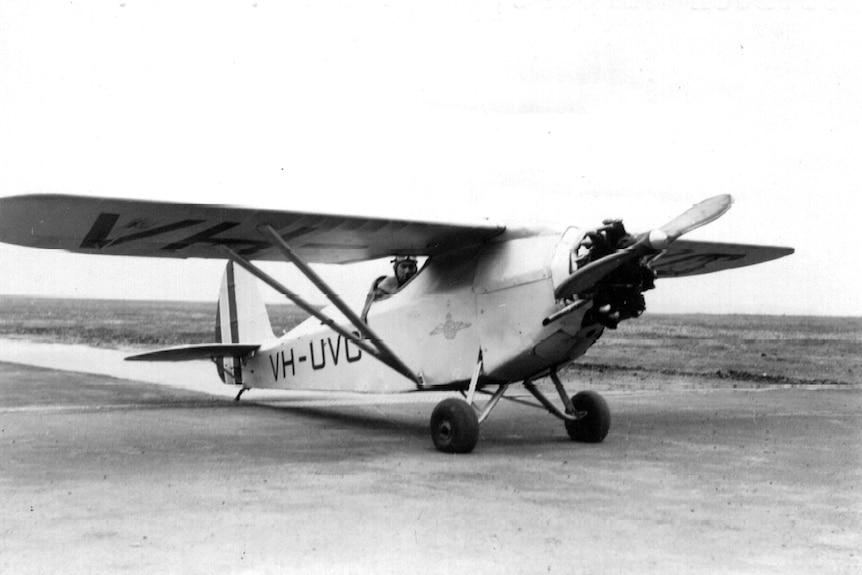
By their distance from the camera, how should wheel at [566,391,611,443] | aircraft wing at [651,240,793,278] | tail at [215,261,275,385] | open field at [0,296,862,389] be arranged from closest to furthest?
wheel at [566,391,611,443] < aircraft wing at [651,240,793,278] < tail at [215,261,275,385] < open field at [0,296,862,389]

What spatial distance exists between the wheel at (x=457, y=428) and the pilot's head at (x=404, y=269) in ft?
6.96

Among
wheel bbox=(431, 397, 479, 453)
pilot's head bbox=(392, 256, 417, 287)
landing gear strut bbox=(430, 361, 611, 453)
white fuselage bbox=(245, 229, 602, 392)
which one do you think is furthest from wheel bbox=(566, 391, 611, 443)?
pilot's head bbox=(392, 256, 417, 287)

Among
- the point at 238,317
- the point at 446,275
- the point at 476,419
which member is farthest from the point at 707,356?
the point at 476,419

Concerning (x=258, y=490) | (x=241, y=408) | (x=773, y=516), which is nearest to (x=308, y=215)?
(x=258, y=490)

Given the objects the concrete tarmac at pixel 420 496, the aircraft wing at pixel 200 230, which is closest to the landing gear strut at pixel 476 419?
the concrete tarmac at pixel 420 496

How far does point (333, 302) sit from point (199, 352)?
4.67 m

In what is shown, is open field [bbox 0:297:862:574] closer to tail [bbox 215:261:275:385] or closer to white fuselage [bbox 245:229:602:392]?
tail [bbox 215:261:275:385]

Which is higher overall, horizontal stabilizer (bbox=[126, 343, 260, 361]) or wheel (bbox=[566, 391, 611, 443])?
horizontal stabilizer (bbox=[126, 343, 260, 361])

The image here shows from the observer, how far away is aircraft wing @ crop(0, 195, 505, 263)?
7016mm

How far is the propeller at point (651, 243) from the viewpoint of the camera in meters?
7.30

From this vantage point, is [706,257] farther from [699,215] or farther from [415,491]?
[415,491]

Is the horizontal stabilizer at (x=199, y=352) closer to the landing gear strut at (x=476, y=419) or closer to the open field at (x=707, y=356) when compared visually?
the landing gear strut at (x=476, y=419)

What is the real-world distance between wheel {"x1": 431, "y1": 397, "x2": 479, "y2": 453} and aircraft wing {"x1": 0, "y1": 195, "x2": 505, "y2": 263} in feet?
6.07

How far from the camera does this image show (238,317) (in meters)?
14.1
